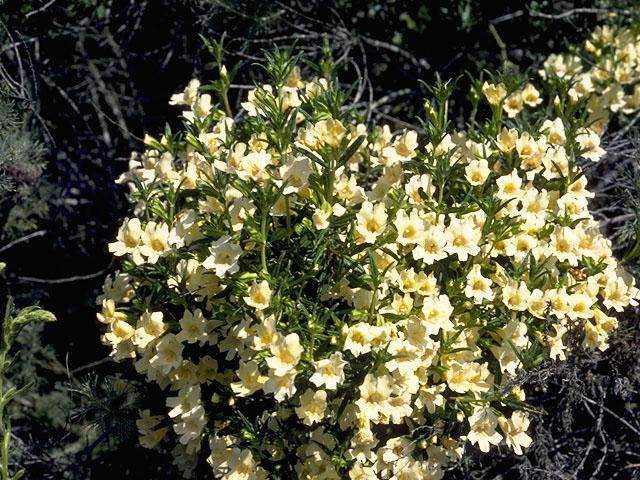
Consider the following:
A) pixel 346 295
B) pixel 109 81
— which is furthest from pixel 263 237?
pixel 109 81

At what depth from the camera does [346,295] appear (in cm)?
208

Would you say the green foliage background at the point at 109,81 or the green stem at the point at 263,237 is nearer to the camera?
the green stem at the point at 263,237

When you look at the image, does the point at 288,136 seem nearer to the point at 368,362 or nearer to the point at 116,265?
the point at 368,362

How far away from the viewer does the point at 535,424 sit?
8.36 feet

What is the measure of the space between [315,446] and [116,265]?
1917 mm

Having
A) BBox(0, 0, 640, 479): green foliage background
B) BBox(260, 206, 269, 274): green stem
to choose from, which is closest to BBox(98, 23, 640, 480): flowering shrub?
BBox(260, 206, 269, 274): green stem

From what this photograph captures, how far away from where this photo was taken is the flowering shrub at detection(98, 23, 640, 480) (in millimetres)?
1969

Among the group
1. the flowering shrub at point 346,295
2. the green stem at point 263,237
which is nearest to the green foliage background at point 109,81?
the flowering shrub at point 346,295

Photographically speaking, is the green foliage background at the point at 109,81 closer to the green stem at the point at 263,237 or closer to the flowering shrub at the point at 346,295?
the flowering shrub at the point at 346,295

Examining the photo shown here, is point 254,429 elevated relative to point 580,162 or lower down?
lower down

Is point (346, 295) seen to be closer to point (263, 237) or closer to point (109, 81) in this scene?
point (263, 237)

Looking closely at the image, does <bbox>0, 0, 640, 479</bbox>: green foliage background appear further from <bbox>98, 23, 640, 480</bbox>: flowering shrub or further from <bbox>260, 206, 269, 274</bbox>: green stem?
<bbox>260, 206, 269, 274</bbox>: green stem

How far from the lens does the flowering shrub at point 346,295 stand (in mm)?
1969

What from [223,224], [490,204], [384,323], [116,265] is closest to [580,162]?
[490,204]
